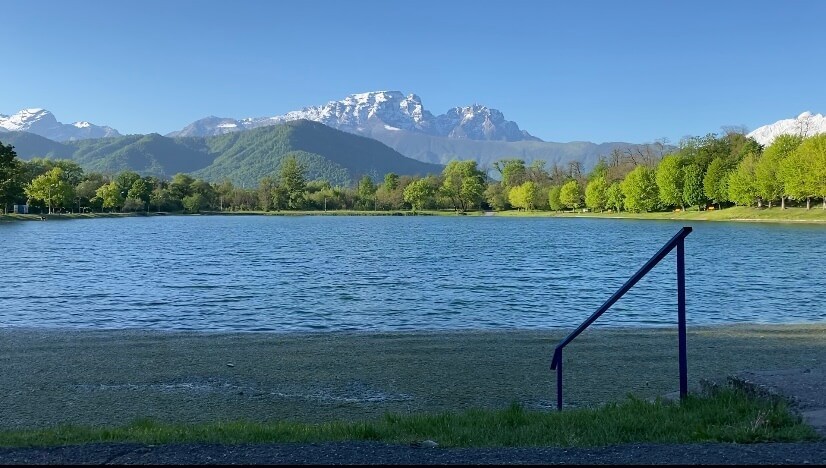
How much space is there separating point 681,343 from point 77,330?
61.7 ft

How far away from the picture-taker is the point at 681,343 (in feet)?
29.6

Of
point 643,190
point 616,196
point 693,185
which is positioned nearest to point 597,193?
point 616,196

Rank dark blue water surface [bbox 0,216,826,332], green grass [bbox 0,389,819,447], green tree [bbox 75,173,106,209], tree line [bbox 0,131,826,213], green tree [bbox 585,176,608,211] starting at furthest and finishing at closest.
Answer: green tree [bbox 585,176,608,211]
green tree [bbox 75,173,106,209]
tree line [bbox 0,131,826,213]
dark blue water surface [bbox 0,216,826,332]
green grass [bbox 0,389,819,447]

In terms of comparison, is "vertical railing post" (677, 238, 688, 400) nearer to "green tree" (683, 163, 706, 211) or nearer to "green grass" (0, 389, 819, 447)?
"green grass" (0, 389, 819, 447)

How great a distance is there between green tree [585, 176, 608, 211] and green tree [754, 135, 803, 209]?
50205mm

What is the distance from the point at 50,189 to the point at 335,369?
152 metres

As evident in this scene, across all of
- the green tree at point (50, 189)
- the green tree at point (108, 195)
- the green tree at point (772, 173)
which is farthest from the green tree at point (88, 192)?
the green tree at point (772, 173)

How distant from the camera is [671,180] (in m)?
148

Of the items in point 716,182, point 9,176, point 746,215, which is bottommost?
point 746,215

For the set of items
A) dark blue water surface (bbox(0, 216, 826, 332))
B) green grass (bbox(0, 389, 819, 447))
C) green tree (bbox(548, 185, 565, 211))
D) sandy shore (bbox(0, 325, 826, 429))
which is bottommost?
dark blue water surface (bbox(0, 216, 826, 332))

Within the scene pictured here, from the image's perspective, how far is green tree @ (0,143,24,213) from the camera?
120062mm

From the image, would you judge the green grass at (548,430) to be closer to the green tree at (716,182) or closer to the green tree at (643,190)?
the green tree at (716,182)

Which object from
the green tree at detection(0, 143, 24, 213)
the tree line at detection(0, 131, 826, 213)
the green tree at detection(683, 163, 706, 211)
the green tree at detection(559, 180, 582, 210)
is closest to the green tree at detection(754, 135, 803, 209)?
the tree line at detection(0, 131, 826, 213)

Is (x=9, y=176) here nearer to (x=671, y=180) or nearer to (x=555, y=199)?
(x=671, y=180)
